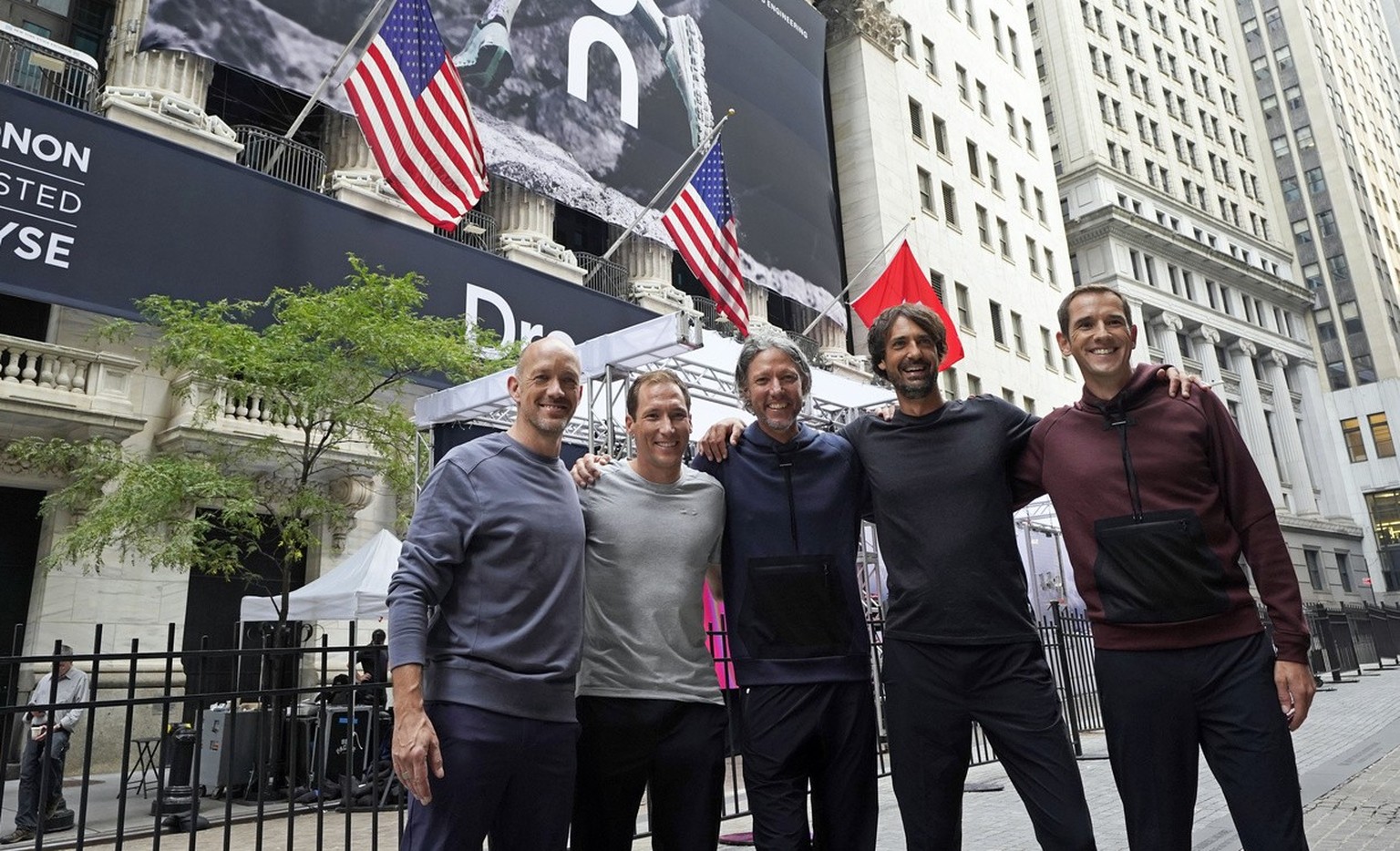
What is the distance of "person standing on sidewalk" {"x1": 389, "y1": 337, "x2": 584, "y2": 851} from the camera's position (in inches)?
109

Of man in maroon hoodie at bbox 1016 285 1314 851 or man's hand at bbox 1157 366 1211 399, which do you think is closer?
man in maroon hoodie at bbox 1016 285 1314 851

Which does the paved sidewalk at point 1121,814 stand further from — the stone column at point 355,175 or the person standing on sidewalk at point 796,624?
the stone column at point 355,175

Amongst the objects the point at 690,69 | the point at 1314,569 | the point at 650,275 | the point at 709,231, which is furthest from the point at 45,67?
the point at 1314,569

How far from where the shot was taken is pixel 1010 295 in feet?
128

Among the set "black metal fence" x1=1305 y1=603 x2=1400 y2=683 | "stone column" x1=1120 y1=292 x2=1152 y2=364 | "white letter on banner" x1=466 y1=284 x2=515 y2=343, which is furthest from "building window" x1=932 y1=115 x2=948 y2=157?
"white letter on banner" x1=466 y1=284 x2=515 y2=343

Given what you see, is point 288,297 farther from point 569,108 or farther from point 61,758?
point 569,108

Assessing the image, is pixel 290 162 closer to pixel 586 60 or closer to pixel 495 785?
pixel 586 60

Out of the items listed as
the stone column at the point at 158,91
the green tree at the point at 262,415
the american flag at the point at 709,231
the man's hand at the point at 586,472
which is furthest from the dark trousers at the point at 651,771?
the stone column at the point at 158,91

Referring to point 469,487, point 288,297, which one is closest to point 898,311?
point 469,487

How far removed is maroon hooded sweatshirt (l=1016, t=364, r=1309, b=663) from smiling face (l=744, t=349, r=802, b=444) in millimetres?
922

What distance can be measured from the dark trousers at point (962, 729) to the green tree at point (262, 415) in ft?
31.7

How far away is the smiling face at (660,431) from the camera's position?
11.1ft

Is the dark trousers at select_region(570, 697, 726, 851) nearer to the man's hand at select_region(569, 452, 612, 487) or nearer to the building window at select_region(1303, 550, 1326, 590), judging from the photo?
the man's hand at select_region(569, 452, 612, 487)

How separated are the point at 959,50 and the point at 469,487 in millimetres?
43957
